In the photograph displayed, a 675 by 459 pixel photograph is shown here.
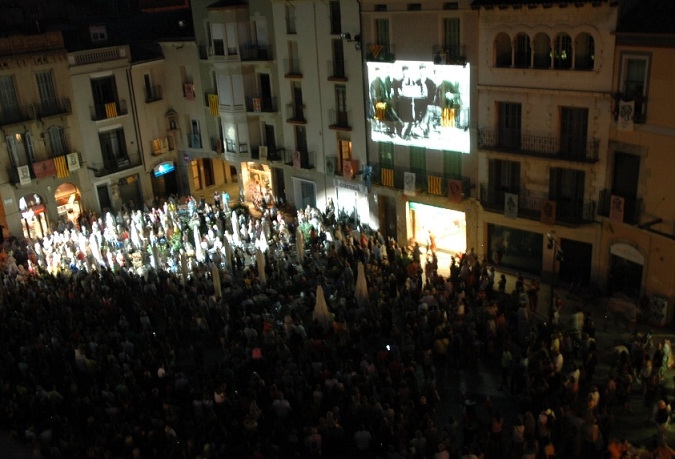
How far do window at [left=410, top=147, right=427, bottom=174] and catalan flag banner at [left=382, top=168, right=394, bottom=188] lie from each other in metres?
1.07

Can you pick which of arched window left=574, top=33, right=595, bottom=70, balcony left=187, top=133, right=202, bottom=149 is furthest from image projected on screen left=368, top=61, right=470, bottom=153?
balcony left=187, top=133, right=202, bottom=149

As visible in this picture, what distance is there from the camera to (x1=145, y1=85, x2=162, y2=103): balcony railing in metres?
44.8

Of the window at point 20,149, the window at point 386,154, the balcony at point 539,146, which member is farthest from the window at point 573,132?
the window at point 20,149

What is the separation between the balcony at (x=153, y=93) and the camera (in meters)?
44.8

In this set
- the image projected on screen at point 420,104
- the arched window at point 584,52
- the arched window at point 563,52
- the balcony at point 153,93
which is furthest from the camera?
the balcony at point 153,93

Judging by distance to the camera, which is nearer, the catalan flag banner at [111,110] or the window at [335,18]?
the window at [335,18]

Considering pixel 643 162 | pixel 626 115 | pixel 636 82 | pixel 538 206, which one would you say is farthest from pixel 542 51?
pixel 538 206

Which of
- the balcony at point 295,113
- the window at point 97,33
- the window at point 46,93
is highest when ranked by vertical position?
the window at point 97,33

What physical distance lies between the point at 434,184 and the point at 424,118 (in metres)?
3.19

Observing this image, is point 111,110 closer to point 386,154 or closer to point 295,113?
point 295,113

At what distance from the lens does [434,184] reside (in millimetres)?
33219

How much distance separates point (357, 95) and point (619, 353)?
1922cm

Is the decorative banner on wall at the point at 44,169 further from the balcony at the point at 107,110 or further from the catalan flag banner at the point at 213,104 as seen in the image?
the catalan flag banner at the point at 213,104

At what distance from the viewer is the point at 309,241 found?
34469mm
